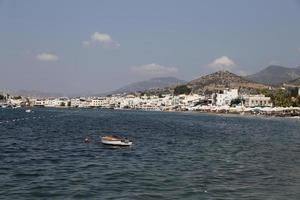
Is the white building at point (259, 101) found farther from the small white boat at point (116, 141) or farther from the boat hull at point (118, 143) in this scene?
the boat hull at point (118, 143)

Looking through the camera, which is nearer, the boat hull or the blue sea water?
the blue sea water

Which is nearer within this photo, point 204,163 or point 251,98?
point 204,163

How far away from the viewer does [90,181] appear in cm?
2200

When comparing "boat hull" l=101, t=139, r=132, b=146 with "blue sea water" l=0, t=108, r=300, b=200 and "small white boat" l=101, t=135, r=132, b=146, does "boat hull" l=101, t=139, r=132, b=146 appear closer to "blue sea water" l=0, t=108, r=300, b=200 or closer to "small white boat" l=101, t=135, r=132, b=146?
"small white boat" l=101, t=135, r=132, b=146

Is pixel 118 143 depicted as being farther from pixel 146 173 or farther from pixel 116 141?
pixel 146 173

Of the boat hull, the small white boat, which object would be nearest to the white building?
the small white boat

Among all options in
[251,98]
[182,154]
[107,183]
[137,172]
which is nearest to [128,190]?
[107,183]

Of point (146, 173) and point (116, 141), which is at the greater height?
point (116, 141)

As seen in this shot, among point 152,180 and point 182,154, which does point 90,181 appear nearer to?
point 152,180

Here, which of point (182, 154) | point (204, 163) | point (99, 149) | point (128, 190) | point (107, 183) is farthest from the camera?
point (99, 149)

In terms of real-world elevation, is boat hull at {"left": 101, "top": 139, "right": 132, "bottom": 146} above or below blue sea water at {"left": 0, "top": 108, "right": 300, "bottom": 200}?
above

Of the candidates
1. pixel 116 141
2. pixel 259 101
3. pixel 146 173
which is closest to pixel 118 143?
pixel 116 141

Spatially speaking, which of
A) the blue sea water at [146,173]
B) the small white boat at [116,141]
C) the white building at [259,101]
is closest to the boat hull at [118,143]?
the small white boat at [116,141]

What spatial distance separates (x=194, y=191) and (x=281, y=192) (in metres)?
3.42
